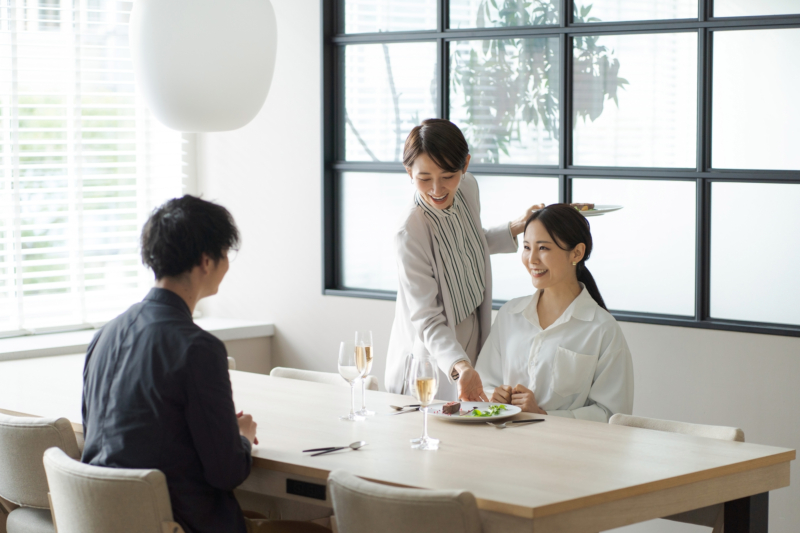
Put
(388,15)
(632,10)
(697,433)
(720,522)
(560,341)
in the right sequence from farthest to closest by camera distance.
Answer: (388,15) < (632,10) < (560,341) < (697,433) < (720,522)

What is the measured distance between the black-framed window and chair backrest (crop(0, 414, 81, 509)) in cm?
225

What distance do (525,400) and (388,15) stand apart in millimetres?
2394

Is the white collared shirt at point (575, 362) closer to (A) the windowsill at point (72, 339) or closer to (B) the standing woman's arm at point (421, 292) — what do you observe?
(B) the standing woman's arm at point (421, 292)

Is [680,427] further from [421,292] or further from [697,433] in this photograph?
[421,292]

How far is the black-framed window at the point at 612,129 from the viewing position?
345cm

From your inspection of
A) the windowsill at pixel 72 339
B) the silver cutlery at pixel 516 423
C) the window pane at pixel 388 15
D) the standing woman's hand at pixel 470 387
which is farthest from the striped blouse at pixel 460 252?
the windowsill at pixel 72 339

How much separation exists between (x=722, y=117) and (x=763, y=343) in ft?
2.90

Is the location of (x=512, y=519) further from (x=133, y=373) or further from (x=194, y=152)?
(x=194, y=152)

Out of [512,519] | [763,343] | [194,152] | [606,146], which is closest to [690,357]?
[763,343]

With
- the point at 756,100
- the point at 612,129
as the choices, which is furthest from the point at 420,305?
the point at 756,100

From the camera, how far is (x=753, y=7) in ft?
11.2

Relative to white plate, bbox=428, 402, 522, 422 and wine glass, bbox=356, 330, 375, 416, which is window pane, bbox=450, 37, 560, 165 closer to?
white plate, bbox=428, 402, 522, 422

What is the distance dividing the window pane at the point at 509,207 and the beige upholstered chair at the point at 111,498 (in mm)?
2420

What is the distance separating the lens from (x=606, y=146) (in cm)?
381
